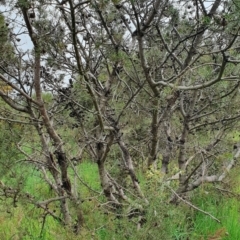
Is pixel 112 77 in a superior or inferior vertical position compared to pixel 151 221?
superior

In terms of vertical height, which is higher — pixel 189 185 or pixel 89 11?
pixel 89 11

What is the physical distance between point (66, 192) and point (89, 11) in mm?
1272

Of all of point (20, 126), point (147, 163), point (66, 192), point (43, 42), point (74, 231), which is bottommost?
point (74, 231)

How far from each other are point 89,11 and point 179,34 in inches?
24.1

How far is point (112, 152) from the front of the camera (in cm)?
424

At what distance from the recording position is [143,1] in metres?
2.76

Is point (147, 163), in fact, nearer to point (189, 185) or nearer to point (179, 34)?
point (189, 185)

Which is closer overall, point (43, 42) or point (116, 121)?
point (43, 42)

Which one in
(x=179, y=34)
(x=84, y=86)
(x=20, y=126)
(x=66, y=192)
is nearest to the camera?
(x=84, y=86)

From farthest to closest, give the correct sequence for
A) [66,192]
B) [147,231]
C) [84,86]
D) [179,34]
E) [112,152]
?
1. [112,152]
2. [66,192]
3. [179,34]
4. [84,86]
5. [147,231]

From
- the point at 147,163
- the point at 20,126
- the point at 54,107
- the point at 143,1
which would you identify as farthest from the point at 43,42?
the point at 147,163

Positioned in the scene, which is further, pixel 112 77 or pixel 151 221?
pixel 112 77

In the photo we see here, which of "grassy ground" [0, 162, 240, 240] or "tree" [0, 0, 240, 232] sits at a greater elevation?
"tree" [0, 0, 240, 232]

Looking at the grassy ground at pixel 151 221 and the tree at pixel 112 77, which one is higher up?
the tree at pixel 112 77
